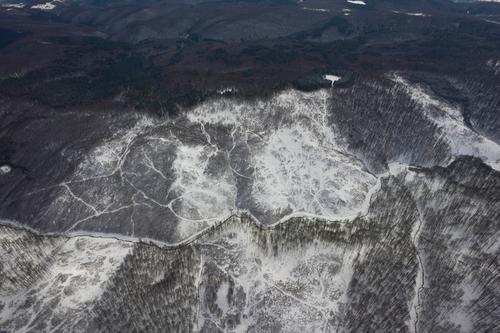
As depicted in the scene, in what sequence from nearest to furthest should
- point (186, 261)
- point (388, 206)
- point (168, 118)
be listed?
point (186, 261)
point (388, 206)
point (168, 118)

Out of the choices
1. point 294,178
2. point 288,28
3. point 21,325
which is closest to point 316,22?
point 288,28

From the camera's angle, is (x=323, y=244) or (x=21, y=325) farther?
(x=323, y=244)

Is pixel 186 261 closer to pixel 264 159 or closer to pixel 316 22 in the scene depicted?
pixel 264 159

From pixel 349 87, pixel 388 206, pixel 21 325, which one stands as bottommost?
pixel 21 325

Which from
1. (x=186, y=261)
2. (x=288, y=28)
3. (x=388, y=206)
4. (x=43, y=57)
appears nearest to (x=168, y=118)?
(x=186, y=261)

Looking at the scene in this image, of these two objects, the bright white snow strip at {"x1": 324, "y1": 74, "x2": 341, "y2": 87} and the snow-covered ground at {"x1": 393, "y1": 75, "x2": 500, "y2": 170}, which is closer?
the snow-covered ground at {"x1": 393, "y1": 75, "x2": 500, "y2": 170}

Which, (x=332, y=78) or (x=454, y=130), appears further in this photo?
(x=332, y=78)

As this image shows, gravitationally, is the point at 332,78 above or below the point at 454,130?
above

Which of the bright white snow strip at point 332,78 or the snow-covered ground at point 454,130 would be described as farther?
the bright white snow strip at point 332,78

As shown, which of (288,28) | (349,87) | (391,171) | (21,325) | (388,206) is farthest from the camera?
(288,28)

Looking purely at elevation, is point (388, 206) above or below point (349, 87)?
below
